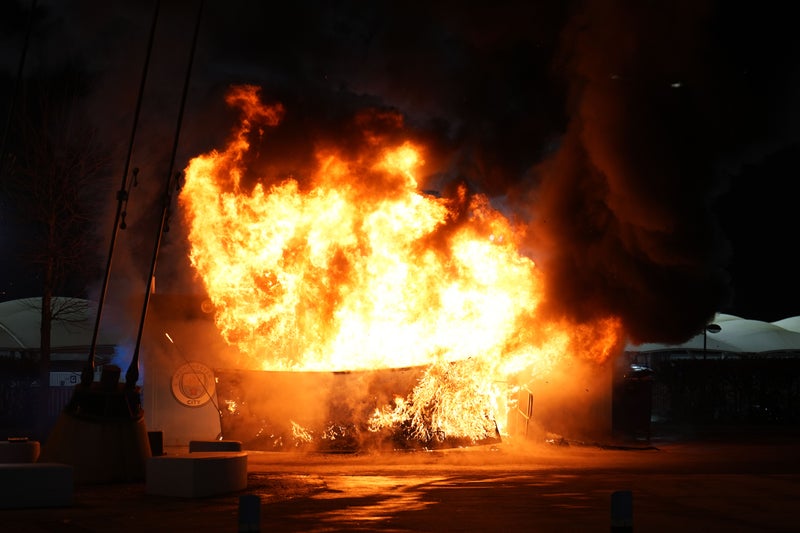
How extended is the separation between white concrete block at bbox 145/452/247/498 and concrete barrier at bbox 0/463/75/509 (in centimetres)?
138

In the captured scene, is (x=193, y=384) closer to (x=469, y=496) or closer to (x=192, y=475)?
(x=192, y=475)

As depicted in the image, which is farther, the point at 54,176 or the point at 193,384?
the point at 54,176

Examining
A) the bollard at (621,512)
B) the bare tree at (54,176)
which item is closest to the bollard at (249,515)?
the bollard at (621,512)

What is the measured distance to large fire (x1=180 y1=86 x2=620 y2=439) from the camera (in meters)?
23.8

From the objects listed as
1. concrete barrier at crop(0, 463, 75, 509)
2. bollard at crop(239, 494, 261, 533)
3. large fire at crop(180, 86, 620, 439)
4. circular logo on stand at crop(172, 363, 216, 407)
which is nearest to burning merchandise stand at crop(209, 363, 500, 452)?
large fire at crop(180, 86, 620, 439)

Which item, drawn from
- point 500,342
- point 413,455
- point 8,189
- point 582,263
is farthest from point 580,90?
point 8,189

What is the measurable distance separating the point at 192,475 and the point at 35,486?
2.09 m

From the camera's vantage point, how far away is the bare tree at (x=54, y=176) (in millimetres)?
28188

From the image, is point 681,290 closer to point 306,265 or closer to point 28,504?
point 306,265

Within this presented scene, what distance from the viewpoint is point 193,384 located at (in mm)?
24359

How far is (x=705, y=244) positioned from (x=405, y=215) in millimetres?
6835

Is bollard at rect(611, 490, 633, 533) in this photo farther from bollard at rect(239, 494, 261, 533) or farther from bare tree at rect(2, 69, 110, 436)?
bare tree at rect(2, 69, 110, 436)

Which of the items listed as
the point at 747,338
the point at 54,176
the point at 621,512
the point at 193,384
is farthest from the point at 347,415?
the point at 747,338

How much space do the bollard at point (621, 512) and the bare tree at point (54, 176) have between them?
22182 millimetres
